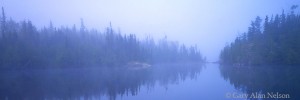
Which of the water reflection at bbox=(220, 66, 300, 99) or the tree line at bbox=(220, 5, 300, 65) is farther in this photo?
the tree line at bbox=(220, 5, 300, 65)

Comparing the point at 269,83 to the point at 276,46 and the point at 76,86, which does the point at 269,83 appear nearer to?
the point at 76,86

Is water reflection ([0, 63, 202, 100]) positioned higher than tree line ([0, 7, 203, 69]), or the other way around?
tree line ([0, 7, 203, 69])

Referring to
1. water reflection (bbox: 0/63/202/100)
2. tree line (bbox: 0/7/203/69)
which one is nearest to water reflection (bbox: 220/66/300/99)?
water reflection (bbox: 0/63/202/100)

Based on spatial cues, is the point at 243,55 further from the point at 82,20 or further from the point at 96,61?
the point at 82,20

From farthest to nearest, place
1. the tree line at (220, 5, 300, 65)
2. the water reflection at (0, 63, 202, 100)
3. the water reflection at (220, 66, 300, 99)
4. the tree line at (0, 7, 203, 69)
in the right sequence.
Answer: the tree line at (0, 7, 203, 69) < the tree line at (220, 5, 300, 65) < the water reflection at (0, 63, 202, 100) < the water reflection at (220, 66, 300, 99)

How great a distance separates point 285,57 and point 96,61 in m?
73.7

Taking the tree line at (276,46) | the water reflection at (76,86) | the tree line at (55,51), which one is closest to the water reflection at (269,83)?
the water reflection at (76,86)

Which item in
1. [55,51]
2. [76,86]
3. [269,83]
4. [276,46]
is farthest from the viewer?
[55,51]

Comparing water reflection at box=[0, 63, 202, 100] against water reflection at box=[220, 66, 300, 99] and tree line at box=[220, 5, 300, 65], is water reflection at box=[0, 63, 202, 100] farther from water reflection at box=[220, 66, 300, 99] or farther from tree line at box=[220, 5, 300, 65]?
tree line at box=[220, 5, 300, 65]

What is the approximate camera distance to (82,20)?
6526 inches

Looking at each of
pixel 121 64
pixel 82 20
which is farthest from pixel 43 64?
pixel 82 20

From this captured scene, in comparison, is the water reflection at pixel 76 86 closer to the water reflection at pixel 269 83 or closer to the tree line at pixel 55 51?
the water reflection at pixel 269 83

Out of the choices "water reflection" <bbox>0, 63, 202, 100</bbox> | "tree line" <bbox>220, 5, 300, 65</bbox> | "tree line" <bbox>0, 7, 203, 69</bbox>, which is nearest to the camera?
"water reflection" <bbox>0, 63, 202, 100</bbox>

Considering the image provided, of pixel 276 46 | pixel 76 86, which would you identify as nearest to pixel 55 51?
pixel 76 86
